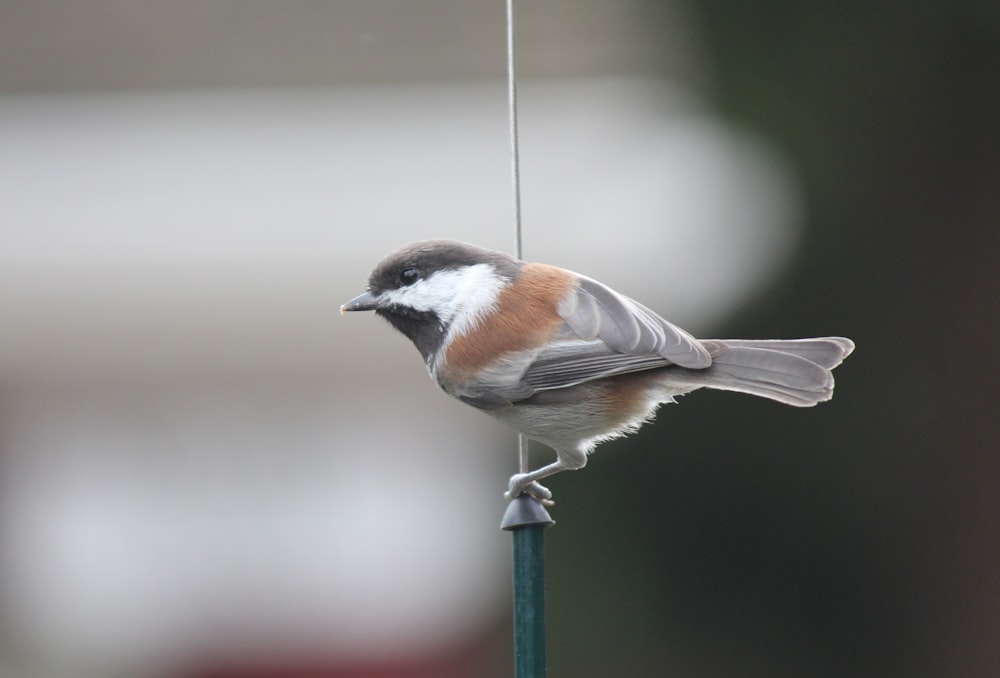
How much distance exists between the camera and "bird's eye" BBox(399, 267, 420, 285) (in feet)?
7.46

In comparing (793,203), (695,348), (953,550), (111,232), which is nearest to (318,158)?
(111,232)

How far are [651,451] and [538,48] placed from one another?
3.92 metres

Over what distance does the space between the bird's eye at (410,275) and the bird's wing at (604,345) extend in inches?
12.2

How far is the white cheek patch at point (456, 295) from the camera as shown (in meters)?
2.23

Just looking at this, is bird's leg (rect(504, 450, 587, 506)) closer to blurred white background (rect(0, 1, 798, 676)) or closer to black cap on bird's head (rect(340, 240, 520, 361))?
black cap on bird's head (rect(340, 240, 520, 361))

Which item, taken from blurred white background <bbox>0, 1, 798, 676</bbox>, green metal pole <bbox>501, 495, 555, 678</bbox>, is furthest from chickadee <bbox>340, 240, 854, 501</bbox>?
blurred white background <bbox>0, 1, 798, 676</bbox>

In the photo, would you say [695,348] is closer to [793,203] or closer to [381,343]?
[793,203]

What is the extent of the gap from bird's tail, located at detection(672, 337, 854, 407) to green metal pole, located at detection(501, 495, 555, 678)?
1.51 feet

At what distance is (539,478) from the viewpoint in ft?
7.23

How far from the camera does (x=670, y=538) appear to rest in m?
4.48

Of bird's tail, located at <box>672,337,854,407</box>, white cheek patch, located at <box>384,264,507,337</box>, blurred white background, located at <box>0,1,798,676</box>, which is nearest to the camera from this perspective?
bird's tail, located at <box>672,337,854,407</box>

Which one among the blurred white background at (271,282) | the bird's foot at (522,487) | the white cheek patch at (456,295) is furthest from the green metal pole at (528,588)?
the blurred white background at (271,282)

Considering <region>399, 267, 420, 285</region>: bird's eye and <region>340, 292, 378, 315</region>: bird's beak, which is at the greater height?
<region>399, 267, 420, 285</region>: bird's eye

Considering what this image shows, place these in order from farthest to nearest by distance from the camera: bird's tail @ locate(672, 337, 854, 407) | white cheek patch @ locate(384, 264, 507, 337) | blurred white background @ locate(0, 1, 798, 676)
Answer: blurred white background @ locate(0, 1, 798, 676)
white cheek patch @ locate(384, 264, 507, 337)
bird's tail @ locate(672, 337, 854, 407)
